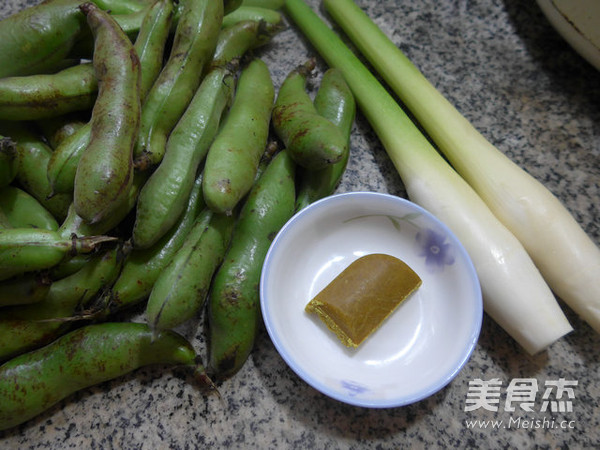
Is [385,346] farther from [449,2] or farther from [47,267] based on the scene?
[449,2]

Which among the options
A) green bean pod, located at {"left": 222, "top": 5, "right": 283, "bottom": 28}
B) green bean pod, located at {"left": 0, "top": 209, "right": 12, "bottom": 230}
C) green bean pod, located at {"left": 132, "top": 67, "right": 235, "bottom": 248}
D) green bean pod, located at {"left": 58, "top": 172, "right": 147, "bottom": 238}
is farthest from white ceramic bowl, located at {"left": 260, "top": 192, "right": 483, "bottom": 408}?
green bean pod, located at {"left": 222, "top": 5, "right": 283, "bottom": 28}

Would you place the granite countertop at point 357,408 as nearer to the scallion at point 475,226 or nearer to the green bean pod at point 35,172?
the scallion at point 475,226

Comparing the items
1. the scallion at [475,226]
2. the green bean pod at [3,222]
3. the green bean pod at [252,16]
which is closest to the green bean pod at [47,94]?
the green bean pod at [3,222]

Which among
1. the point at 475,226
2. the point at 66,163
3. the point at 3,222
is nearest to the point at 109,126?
the point at 66,163

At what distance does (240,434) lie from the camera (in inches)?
43.5

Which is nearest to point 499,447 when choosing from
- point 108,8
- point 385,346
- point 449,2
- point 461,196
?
point 385,346

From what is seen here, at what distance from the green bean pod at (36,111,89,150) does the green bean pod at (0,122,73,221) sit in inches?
1.7

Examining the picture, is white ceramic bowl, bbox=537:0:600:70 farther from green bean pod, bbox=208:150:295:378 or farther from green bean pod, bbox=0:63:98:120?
green bean pod, bbox=0:63:98:120

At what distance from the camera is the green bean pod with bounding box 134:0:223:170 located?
1168 mm

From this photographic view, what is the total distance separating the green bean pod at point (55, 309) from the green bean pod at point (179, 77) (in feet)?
0.89

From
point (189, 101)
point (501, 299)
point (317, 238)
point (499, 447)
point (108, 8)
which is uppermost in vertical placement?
point (108, 8)

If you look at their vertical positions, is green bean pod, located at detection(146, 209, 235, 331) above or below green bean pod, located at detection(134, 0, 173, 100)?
below

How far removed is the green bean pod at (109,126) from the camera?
990mm

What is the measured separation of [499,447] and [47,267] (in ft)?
3.80
